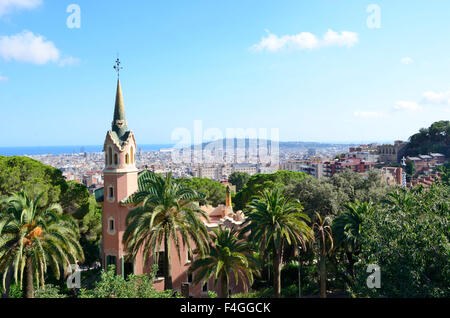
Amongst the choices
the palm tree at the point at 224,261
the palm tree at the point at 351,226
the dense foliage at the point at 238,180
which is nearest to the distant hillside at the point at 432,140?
the dense foliage at the point at 238,180

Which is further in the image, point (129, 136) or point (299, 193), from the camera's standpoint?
point (299, 193)

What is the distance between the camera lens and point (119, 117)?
73.3 ft

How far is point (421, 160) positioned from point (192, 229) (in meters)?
93.7

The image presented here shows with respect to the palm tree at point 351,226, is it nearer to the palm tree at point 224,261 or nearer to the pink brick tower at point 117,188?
the palm tree at point 224,261

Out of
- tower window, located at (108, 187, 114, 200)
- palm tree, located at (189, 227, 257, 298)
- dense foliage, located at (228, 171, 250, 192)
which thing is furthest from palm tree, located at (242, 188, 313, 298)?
dense foliage, located at (228, 171, 250, 192)

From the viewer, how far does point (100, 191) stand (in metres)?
23.3

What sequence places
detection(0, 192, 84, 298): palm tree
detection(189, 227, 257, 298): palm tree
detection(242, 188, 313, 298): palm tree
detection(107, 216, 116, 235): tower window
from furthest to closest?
detection(107, 216, 116, 235): tower window
detection(189, 227, 257, 298): palm tree
detection(242, 188, 313, 298): palm tree
detection(0, 192, 84, 298): palm tree

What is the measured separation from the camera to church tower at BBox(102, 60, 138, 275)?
21125mm

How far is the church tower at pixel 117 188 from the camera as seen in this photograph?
21.1 m

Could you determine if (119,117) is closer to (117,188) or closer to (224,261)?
(117,188)

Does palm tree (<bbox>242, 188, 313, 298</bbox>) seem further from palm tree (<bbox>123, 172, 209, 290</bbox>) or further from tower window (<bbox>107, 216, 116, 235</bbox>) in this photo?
tower window (<bbox>107, 216, 116, 235</bbox>)
